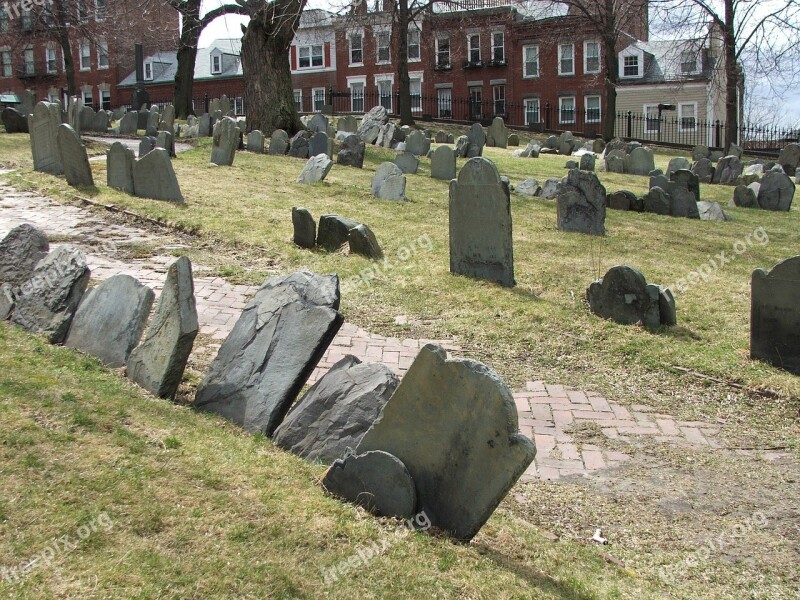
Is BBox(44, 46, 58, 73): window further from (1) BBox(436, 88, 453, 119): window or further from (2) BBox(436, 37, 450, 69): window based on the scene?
(1) BBox(436, 88, 453, 119): window

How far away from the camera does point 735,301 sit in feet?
30.5

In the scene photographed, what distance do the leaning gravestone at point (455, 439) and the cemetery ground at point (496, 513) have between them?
0.70ft

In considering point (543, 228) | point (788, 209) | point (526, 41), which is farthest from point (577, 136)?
point (543, 228)

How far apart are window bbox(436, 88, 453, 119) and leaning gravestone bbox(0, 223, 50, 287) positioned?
45.2m

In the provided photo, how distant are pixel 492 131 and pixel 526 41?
20.4m

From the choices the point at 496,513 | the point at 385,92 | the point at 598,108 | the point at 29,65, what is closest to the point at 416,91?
the point at 385,92

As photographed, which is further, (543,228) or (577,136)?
(577,136)

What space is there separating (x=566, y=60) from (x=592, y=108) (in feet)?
10.4

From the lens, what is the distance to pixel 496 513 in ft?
15.0

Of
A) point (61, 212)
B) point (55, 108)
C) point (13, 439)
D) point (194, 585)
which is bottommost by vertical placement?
point (194, 585)

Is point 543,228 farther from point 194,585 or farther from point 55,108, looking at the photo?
point 194,585

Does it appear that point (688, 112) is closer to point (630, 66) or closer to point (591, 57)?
point (630, 66)

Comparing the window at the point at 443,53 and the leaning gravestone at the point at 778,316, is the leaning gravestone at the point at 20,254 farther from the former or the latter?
the window at the point at 443,53

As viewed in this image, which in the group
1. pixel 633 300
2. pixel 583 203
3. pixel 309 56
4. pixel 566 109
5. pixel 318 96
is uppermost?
pixel 309 56
